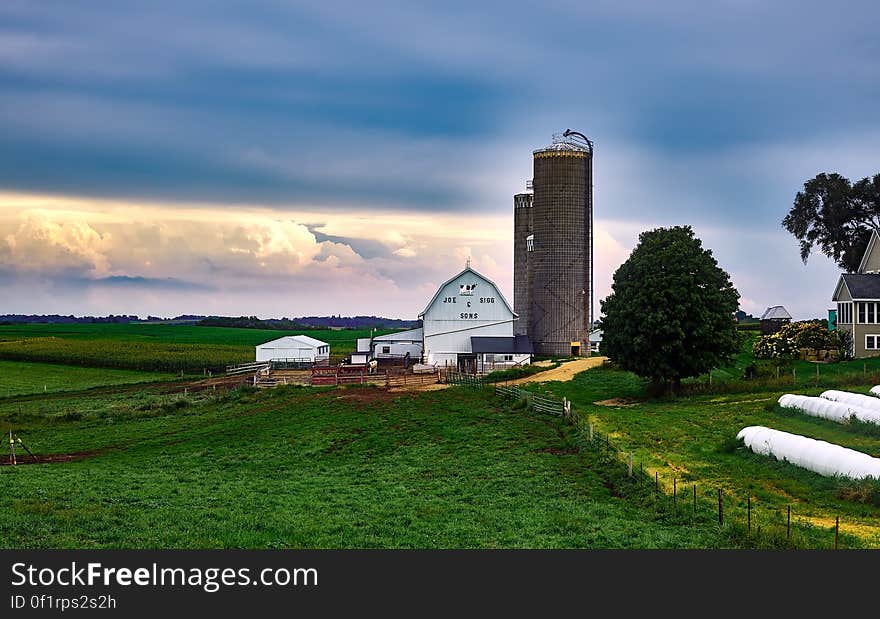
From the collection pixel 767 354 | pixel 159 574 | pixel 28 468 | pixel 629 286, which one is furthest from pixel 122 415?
pixel 767 354

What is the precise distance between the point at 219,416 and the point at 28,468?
16.4 m

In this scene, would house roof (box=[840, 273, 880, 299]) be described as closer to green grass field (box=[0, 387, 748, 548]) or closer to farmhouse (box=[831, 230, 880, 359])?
farmhouse (box=[831, 230, 880, 359])

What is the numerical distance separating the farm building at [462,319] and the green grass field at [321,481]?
53.0 ft

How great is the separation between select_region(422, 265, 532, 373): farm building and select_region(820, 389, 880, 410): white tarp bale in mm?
30162

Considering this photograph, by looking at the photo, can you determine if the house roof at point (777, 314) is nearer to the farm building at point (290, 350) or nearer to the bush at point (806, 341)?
the bush at point (806, 341)

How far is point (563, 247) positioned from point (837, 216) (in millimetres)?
23251

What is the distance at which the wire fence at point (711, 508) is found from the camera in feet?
58.7

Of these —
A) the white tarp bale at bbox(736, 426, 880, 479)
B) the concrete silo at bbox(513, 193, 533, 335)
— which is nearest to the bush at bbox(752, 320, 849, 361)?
the concrete silo at bbox(513, 193, 533, 335)

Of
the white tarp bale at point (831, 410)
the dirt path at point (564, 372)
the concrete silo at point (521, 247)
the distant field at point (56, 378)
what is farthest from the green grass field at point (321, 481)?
the concrete silo at point (521, 247)

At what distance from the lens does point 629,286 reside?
160 ft

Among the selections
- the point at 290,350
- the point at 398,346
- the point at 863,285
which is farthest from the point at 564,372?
the point at 290,350

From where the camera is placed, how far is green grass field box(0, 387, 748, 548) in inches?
747

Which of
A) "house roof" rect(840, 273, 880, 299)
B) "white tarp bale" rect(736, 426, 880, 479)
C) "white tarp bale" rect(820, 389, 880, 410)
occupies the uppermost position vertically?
"house roof" rect(840, 273, 880, 299)

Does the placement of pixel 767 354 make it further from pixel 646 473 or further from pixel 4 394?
pixel 4 394
